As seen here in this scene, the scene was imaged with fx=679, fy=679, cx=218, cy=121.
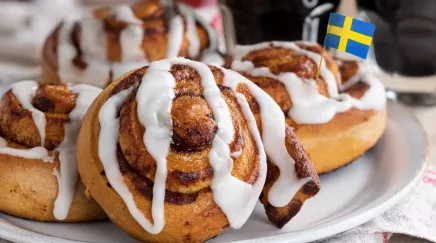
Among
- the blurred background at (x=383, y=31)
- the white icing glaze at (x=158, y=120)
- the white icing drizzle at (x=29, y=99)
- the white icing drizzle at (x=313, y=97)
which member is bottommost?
the blurred background at (x=383, y=31)

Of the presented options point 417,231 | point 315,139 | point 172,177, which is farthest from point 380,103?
point 172,177

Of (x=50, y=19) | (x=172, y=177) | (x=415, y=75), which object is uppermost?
(x=172, y=177)

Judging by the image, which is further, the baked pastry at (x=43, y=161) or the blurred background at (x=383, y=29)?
the blurred background at (x=383, y=29)

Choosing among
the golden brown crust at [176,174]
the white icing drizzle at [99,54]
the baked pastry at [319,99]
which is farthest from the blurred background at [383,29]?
the golden brown crust at [176,174]

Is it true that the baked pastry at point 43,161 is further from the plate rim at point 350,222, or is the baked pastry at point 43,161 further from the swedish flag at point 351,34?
the swedish flag at point 351,34

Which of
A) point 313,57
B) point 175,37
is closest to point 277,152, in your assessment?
point 313,57

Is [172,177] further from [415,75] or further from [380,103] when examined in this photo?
[415,75]

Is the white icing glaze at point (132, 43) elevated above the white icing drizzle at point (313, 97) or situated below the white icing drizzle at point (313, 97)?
below
